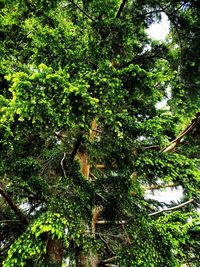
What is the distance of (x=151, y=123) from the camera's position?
4.02 metres

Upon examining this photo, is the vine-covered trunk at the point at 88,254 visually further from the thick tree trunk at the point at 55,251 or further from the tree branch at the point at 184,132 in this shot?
the tree branch at the point at 184,132

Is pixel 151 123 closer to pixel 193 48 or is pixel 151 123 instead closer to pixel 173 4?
pixel 193 48

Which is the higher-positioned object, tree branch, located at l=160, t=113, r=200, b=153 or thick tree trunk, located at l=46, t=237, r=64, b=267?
tree branch, located at l=160, t=113, r=200, b=153

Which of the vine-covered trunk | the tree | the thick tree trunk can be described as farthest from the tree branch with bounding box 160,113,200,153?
the thick tree trunk

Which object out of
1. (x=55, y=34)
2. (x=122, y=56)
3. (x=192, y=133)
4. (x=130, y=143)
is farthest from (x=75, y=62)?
(x=192, y=133)

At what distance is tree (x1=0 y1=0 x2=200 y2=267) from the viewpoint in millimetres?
3209

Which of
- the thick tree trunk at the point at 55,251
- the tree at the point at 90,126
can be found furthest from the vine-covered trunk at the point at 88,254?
the thick tree trunk at the point at 55,251

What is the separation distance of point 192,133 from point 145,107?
1.43 m

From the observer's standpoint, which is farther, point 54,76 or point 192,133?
point 192,133

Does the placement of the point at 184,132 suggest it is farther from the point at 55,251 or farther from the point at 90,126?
the point at 55,251

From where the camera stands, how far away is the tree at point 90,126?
10.5 ft

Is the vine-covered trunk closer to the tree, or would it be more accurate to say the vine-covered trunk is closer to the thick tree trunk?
the tree

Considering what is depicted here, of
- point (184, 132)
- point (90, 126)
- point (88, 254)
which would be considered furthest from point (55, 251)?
point (184, 132)

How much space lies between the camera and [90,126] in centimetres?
387
